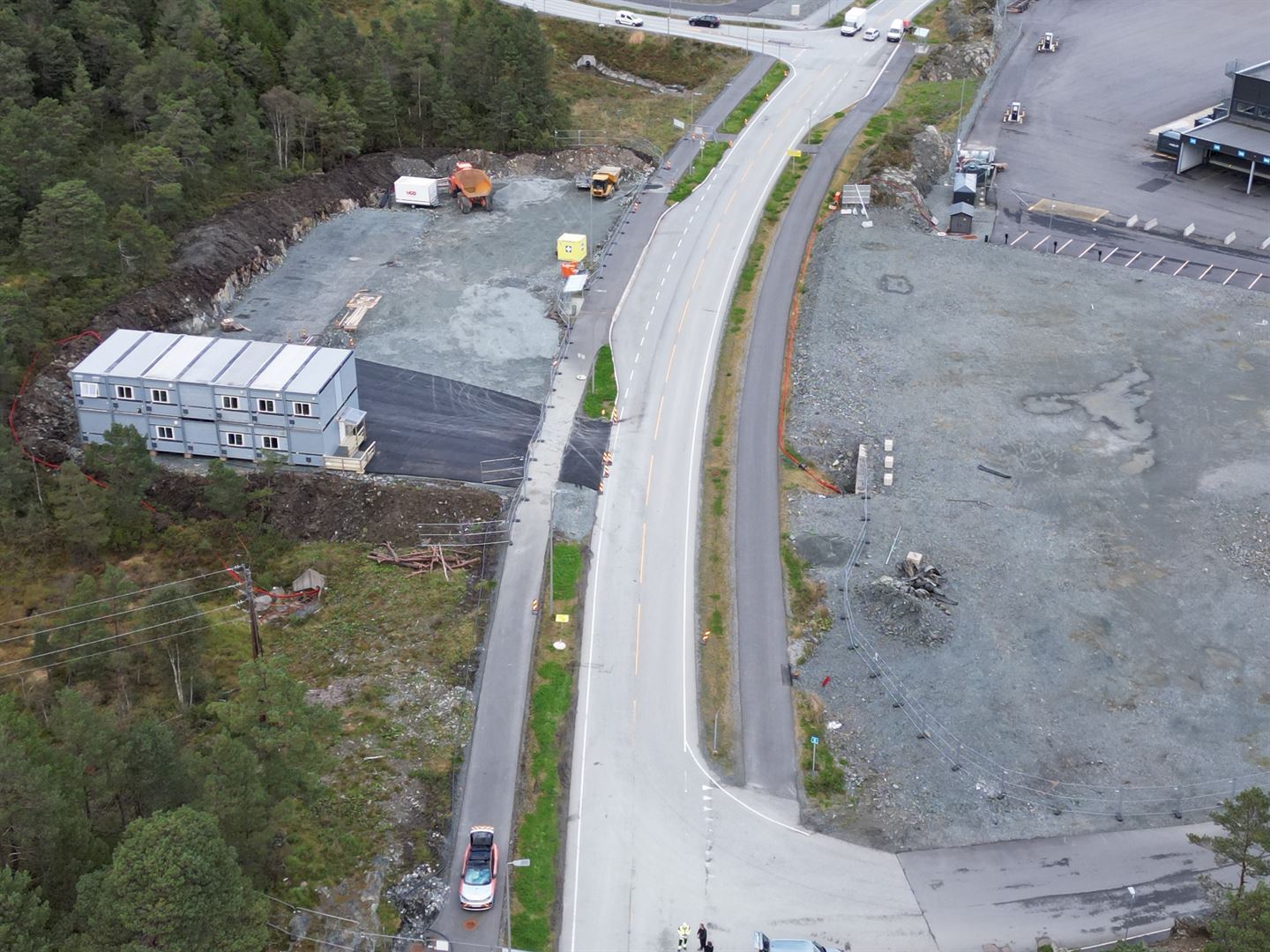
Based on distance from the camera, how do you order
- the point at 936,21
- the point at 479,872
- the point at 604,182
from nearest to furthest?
the point at 479,872 → the point at 604,182 → the point at 936,21

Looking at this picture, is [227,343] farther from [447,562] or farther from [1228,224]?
[1228,224]

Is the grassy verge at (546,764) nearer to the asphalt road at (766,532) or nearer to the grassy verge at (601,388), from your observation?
the asphalt road at (766,532)

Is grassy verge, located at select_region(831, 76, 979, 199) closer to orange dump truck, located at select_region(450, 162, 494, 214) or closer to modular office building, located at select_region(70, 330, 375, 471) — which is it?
orange dump truck, located at select_region(450, 162, 494, 214)

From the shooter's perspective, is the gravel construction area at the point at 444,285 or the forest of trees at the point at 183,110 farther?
the gravel construction area at the point at 444,285

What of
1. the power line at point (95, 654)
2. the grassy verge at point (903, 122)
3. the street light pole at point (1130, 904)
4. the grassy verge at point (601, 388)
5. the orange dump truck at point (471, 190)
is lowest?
the street light pole at point (1130, 904)

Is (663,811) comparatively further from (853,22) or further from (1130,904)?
(853,22)

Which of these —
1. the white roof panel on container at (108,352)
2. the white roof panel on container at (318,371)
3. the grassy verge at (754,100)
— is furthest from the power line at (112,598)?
the grassy verge at (754,100)

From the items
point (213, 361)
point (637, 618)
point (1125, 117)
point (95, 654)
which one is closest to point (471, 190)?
point (213, 361)
